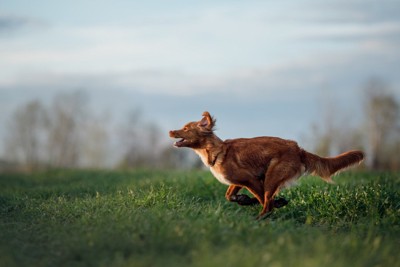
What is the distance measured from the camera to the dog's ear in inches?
380

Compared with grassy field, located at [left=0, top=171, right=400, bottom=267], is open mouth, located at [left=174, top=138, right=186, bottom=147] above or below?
above

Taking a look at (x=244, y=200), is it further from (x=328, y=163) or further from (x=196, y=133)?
A: (x=328, y=163)

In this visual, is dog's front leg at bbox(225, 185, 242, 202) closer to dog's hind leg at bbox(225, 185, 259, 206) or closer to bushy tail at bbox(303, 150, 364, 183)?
dog's hind leg at bbox(225, 185, 259, 206)

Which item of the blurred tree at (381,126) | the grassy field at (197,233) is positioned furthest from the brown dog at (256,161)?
the blurred tree at (381,126)

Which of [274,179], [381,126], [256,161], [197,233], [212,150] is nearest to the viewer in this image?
[197,233]

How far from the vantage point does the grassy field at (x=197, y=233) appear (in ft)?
20.2

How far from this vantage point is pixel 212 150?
31.1 ft

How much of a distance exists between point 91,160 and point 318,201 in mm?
36155

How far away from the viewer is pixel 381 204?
9484mm

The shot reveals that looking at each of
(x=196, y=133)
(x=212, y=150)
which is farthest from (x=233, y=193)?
(x=196, y=133)

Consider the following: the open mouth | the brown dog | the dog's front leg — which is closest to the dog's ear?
Answer: the brown dog

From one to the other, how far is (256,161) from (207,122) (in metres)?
1.13

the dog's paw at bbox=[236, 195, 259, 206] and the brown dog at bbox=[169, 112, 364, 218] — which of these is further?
the dog's paw at bbox=[236, 195, 259, 206]

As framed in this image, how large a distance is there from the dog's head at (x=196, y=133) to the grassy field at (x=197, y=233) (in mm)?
1006
